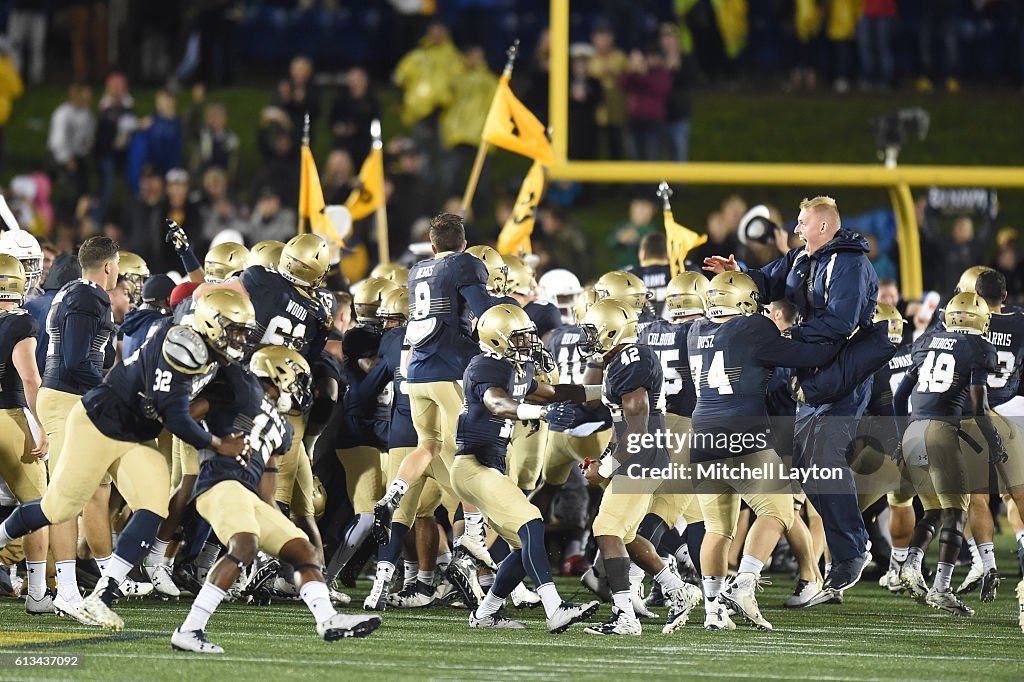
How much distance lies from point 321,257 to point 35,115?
13.3 m

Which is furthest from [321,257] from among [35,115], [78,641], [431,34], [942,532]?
Result: [35,115]

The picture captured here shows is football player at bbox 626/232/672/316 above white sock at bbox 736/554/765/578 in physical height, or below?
above

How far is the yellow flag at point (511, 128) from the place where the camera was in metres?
12.6

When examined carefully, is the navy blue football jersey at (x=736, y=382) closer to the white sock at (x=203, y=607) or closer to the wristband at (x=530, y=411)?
the wristband at (x=530, y=411)

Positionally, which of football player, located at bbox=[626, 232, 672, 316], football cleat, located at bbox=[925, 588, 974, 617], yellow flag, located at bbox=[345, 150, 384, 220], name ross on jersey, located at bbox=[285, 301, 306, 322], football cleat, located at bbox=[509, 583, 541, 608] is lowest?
football cleat, located at bbox=[925, 588, 974, 617]

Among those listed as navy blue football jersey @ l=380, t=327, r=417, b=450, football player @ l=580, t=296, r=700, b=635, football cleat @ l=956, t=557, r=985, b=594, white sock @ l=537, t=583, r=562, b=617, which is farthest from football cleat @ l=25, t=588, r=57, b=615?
football cleat @ l=956, t=557, r=985, b=594

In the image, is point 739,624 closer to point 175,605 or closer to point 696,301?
point 696,301

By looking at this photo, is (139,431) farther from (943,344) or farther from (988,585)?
(988,585)

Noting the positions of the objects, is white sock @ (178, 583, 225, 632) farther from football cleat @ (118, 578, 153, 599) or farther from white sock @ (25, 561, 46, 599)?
football cleat @ (118, 578, 153, 599)

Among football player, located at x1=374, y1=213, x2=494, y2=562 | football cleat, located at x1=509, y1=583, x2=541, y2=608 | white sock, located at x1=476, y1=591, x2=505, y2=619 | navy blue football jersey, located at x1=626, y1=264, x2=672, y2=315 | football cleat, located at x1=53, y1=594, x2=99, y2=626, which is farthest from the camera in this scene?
navy blue football jersey, located at x1=626, y1=264, x2=672, y2=315

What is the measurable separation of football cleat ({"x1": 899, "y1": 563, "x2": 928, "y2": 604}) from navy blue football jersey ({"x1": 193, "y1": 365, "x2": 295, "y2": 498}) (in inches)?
164

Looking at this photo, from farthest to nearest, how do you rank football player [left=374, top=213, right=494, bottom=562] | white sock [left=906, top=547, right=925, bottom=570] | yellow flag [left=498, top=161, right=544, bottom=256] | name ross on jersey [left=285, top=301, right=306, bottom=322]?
yellow flag [left=498, top=161, right=544, bottom=256] → white sock [left=906, top=547, right=925, bottom=570] → football player [left=374, top=213, right=494, bottom=562] → name ross on jersey [left=285, top=301, right=306, bottom=322]

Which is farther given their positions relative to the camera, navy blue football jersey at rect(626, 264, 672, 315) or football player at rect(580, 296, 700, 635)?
navy blue football jersey at rect(626, 264, 672, 315)

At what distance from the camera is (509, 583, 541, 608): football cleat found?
9023mm
